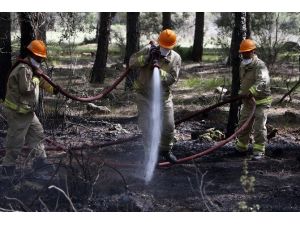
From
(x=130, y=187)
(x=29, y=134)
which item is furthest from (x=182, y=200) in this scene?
(x=29, y=134)

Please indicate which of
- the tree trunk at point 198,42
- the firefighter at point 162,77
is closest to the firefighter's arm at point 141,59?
the firefighter at point 162,77

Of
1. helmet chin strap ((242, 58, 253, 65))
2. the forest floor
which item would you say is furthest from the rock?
helmet chin strap ((242, 58, 253, 65))

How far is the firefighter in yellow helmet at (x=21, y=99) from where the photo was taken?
676 centimetres

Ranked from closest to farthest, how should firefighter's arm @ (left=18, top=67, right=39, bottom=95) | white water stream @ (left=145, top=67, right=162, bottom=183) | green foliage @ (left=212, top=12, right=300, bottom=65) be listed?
1. firefighter's arm @ (left=18, top=67, right=39, bottom=95)
2. white water stream @ (left=145, top=67, right=162, bottom=183)
3. green foliage @ (left=212, top=12, right=300, bottom=65)

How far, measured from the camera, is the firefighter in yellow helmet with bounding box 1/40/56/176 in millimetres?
6758

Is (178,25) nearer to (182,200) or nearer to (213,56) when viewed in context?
(213,56)

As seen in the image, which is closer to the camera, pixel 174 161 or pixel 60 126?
pixel 174 161

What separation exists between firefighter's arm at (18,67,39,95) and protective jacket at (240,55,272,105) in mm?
3043

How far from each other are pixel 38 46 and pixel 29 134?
3.87ft

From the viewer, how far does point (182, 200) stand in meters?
6.19

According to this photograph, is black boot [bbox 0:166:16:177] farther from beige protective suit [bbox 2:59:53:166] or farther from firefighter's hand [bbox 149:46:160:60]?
firefighter's hand [bbox 149:46:160:60]

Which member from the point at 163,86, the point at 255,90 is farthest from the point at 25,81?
the point at 255,90

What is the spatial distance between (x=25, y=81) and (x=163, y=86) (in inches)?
67.2

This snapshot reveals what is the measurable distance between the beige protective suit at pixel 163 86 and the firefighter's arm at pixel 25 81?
125 centimetres
